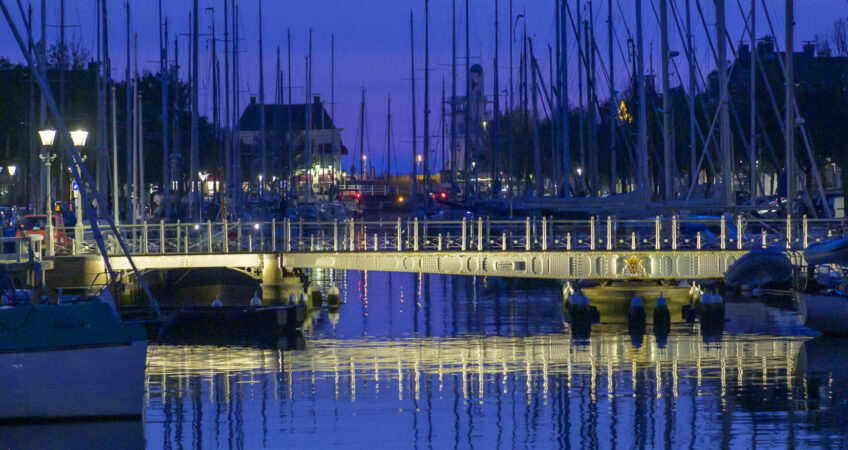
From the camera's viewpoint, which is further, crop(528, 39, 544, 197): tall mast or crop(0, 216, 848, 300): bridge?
crop(528, 39, 544, 197): tall mast

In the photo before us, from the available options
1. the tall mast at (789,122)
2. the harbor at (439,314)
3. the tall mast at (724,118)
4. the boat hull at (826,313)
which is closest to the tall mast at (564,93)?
the harbor at (439,314)

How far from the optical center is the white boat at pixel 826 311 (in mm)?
31172

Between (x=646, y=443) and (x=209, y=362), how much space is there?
1287cm

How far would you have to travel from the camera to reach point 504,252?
36.2m

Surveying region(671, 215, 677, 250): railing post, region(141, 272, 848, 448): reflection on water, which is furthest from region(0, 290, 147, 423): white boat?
region(671, 215, 677, 250): railing post

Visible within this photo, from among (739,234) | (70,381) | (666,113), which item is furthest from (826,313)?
(70,381)

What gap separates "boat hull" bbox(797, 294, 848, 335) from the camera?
31186 mm

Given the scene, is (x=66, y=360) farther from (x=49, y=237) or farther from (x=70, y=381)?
(x=49, y=237)

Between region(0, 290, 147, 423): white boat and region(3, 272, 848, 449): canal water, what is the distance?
51 centimetres

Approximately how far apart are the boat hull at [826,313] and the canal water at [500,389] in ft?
2.31

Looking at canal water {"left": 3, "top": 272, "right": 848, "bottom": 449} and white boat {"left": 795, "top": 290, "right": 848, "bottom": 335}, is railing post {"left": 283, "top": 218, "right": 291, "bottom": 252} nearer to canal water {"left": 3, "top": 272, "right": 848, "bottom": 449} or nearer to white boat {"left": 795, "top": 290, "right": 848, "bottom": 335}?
canal water {"left": 3, "top": 272, "right": 848, "bottom": 449}

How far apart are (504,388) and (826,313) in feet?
37.5

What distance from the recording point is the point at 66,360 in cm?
1842

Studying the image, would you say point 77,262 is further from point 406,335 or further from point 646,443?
point 646,443
